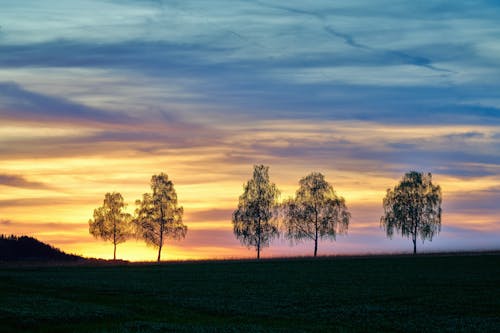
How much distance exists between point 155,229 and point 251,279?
60468 millimetres

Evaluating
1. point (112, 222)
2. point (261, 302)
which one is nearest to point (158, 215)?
point (112, 222)

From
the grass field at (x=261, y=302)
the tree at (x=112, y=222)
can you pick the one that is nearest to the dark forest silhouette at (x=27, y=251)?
the tree at (x=112, y=222)

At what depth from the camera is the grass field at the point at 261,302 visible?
41141 millimetres

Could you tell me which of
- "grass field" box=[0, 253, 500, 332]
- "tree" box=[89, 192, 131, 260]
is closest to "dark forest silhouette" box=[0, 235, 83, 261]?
"tree" box=[89, 192, 131, 260]

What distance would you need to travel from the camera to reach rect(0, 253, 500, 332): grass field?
41141 mm

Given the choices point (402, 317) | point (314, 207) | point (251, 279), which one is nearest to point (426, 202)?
point (314, 207)

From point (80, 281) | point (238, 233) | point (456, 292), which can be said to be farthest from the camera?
point (238, 233)

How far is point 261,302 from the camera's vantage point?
52844mm

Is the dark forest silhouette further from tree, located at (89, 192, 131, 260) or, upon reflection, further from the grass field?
the grass field

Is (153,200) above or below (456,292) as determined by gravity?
above

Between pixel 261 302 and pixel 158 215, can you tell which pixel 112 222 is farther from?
pixel 261 302

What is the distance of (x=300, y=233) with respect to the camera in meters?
136

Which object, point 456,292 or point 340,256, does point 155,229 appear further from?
point 456,292

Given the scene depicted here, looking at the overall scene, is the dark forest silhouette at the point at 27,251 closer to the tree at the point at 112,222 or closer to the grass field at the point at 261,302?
the tree at the point at 112,222
